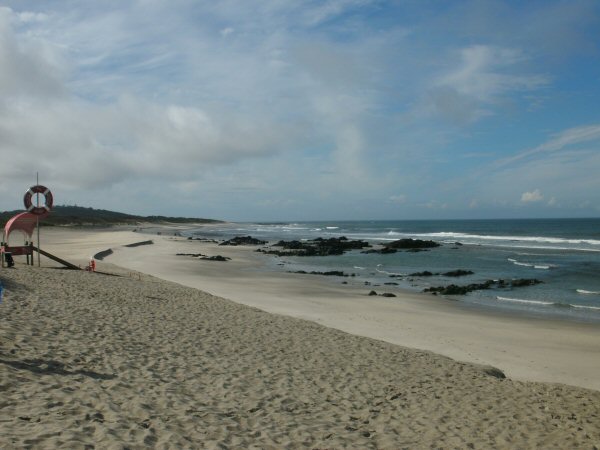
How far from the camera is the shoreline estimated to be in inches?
422

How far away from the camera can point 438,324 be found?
47.6 feet

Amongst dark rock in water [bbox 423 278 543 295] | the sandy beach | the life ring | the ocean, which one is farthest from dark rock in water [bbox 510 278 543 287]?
the life ring

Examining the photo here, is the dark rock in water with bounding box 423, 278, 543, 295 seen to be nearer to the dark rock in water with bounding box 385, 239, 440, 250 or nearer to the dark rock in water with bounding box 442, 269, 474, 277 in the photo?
the dark rock in water with bounding box 442, 269, 474, 277

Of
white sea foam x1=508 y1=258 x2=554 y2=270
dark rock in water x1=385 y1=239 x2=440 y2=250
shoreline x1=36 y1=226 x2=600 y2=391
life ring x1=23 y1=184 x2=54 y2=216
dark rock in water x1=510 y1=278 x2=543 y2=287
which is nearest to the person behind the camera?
shoreline x1=36 y1=226 x2=600 y2=391

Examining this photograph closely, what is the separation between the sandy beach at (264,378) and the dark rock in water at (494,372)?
0.35 feet

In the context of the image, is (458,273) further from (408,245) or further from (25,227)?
(25,227)

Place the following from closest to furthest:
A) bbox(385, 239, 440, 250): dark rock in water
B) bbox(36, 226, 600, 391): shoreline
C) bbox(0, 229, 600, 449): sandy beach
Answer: bbox(0, 229, 600, 449): sandy beach, bbox(36, 226, 600, 391): shoreline, bbox(385, 239, 440, 250): dark rock in water

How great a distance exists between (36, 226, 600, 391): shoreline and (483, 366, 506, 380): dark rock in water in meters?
0.28

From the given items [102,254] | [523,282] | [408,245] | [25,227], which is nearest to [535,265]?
[523,282]

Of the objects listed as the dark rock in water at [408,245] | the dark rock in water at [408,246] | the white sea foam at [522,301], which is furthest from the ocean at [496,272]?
the dark rock in water at [408,245]

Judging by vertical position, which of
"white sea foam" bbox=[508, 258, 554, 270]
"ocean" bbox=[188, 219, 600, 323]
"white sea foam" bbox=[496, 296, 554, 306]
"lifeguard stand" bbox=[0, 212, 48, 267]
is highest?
"lifeguard stand" bbox=[0, 212, 48, 267]

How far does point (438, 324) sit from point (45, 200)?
14399mm

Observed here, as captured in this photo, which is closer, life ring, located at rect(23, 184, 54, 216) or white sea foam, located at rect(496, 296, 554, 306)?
life ring, located at rect(23, 184, 54, 216)

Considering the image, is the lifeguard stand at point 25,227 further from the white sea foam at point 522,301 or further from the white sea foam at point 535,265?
the white sea foam at point 535,265
